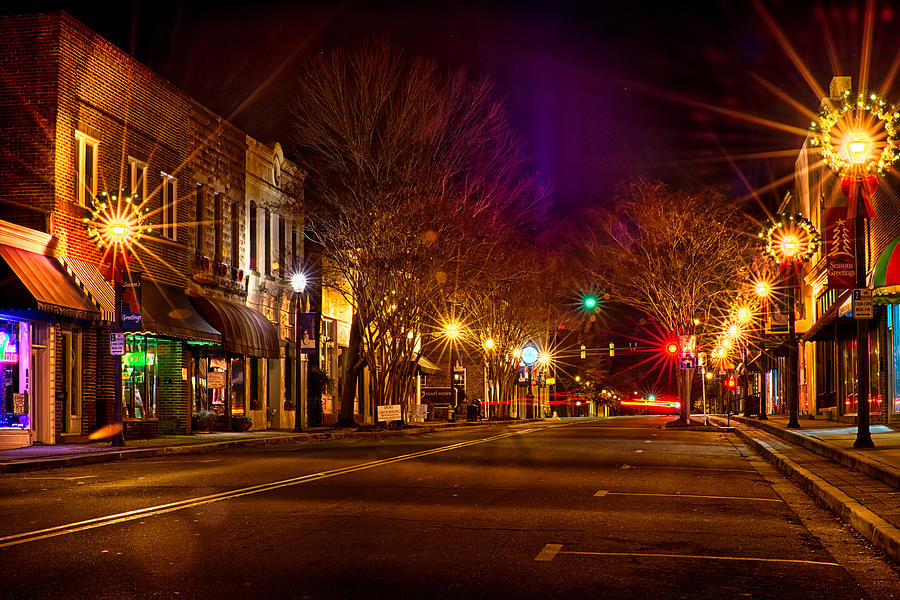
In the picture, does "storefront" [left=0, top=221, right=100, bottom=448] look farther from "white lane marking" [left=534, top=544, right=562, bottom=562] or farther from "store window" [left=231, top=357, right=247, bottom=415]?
"white lane marking" [left=534, top=544, right=562, bottom=562]

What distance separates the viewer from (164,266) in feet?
103

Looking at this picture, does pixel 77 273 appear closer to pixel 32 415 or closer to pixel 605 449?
pixel 32 415

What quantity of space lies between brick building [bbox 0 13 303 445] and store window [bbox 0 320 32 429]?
32mm

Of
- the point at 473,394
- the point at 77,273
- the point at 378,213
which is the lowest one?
the point at 473,394

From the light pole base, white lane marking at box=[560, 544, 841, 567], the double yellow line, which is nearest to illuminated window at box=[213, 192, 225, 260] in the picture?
the double yellow line

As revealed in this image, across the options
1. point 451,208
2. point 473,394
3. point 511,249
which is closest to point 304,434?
point 451,208

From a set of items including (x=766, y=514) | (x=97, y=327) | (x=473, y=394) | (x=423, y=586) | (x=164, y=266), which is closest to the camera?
(x=423, y=586)

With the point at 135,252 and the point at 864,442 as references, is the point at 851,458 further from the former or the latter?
the point at 135,252

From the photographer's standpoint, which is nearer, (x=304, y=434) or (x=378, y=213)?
(x=304, y=434)

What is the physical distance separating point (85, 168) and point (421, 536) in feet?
68.3

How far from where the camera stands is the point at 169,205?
3256cm

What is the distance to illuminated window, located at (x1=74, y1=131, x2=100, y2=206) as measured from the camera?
27.0m

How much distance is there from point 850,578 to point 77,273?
71.7 feet

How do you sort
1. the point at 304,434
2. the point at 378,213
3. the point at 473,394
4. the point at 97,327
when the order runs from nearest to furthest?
the point at 97,327, the point at 304,434, the point at 378,213, the point at 473,394
